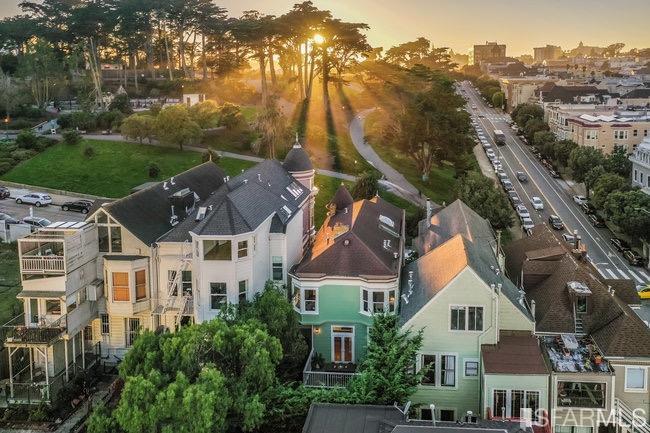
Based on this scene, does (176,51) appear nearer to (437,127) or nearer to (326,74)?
(326,74)

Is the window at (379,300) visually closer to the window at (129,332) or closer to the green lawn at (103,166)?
the window at (129,332)

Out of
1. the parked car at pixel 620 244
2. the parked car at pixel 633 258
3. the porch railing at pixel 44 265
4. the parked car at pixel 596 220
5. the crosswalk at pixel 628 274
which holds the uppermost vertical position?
the porch railing at pixel 44 265

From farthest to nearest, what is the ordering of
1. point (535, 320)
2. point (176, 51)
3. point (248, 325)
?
point (176, 51) → point (535, 320) → point (248, 325)

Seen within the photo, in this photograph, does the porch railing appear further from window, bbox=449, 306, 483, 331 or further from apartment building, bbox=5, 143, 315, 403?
window, bbox=449, 306, 483, 331

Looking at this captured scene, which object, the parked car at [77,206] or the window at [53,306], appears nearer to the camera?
the window at [53,306]

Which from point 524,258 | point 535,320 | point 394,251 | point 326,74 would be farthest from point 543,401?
point 326,74

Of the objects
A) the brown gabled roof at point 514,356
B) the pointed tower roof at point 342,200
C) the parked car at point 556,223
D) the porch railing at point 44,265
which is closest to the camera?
the brown gabled roof at point 514,356

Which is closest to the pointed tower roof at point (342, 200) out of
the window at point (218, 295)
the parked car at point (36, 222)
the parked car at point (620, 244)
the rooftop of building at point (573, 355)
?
the window at point (218, 295)
